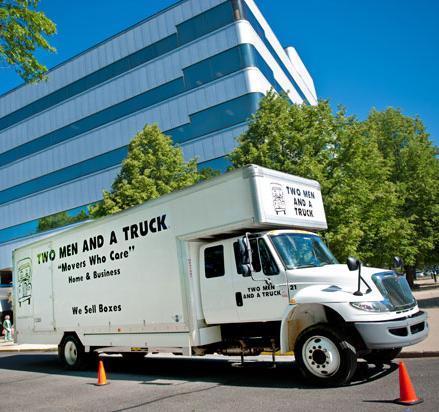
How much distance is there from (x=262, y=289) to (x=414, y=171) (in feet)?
84.7

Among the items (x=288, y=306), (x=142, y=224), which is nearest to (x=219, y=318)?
(x=288, y=306)

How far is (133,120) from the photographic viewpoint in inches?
1396

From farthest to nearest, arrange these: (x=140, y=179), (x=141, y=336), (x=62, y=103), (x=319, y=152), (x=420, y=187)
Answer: (x=62, y=103) < (x=420, y=187) < (x=140, y=179) < (x=319, y=152) < (x=141, y=336)

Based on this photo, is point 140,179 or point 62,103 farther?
point 62,103

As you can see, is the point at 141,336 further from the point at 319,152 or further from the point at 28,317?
the point at 319,152

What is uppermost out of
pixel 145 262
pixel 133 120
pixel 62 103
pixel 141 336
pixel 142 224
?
pixel 62 103

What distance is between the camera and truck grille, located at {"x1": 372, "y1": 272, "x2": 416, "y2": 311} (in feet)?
23.2

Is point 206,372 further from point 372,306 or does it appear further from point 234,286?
point 372,306

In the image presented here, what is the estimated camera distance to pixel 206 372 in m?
9.66

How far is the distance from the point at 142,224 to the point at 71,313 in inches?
133

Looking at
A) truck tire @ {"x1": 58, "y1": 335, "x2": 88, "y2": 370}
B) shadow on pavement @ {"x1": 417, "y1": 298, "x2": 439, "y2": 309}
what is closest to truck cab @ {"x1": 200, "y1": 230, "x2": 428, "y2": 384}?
truck tire @ {"x1": 58, "y1": 335, "x2": 88, "y2": 370}

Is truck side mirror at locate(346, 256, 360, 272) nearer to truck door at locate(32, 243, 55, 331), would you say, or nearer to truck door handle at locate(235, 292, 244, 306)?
truck door handle at locate(235, 292, 244, 306)

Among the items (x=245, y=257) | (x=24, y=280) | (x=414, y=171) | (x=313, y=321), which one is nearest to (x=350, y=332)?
(x=313, y=321)

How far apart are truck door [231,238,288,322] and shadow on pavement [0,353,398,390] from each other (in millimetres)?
1164
